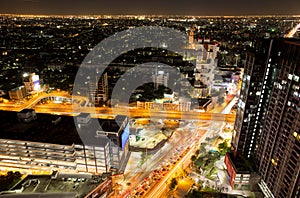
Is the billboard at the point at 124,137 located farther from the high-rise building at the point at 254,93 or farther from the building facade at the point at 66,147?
the high-rise building at the point at 254,93

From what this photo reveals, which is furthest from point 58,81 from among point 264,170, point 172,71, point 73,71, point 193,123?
point 264,170

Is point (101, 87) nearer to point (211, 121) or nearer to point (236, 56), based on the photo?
point (211, 121)

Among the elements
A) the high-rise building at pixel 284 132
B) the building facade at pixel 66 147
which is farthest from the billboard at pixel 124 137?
the high-rise building at pixel 284 132

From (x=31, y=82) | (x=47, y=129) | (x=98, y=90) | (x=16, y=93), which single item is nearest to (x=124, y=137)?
(x=47, y=129)

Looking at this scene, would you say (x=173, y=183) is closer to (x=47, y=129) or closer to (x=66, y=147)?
(x=66, y=147)

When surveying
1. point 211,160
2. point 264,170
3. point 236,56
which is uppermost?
point 236,56

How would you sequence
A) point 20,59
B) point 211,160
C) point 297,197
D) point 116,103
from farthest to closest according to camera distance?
point 20,59 → point 116,103 → point 211,160 → point 297,197

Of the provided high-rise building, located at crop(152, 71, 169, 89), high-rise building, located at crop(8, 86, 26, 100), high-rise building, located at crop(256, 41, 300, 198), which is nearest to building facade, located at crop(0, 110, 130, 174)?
high-rise building, located at crop(256, 41, 300, 198)
